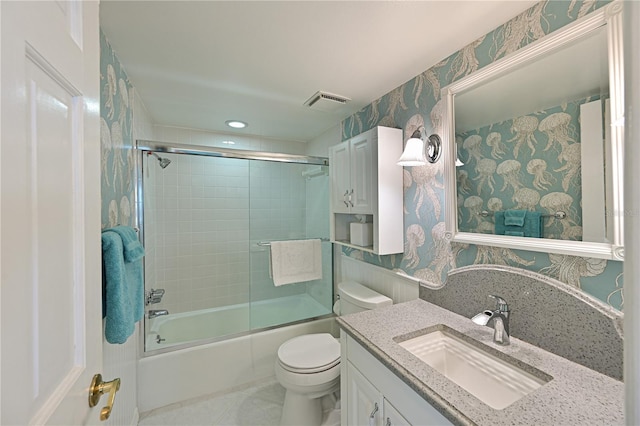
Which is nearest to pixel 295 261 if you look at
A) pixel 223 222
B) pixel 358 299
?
pixel 358 299

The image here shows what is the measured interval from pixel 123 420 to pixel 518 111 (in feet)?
8.25

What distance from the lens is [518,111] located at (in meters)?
1.12

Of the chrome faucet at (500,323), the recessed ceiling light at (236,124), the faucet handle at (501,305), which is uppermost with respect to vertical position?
the recessed ceiling light at (236,124)

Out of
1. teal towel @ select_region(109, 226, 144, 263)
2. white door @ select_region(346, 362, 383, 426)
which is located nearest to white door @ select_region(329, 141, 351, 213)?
white door @ select_region(346, 362, 383, 426)

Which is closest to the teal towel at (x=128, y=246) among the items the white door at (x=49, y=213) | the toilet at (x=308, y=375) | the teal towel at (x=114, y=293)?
the teal towel at (x=114, y=293)

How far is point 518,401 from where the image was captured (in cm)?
75

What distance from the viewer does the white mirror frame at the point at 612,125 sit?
0.84 metres

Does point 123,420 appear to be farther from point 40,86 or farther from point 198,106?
point 198,106

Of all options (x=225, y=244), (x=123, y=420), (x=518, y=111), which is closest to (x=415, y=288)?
(x=518, y=111)

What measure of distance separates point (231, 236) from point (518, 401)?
8.42 ft

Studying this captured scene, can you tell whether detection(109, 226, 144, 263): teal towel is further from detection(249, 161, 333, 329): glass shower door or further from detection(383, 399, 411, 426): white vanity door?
detection(249, 161, 333, 329): glass shower door

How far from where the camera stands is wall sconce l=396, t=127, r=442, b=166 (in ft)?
4.79

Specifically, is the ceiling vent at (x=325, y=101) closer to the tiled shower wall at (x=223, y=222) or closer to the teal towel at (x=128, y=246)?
the tiled shower wall at (x=223, y=222)

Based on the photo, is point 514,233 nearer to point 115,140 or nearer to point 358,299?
Answer: point 358,299
